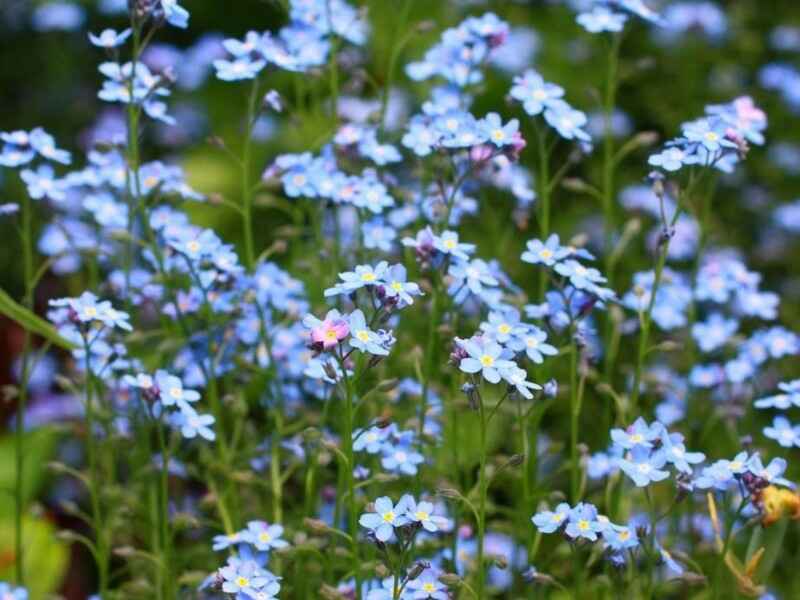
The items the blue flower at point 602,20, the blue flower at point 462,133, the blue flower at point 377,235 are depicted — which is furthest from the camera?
the blue flower at point 602,20

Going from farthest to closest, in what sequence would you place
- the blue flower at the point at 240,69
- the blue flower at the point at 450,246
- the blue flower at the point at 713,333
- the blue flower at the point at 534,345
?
the blue flower at the point at 713,333, the blue flower at the point at 240,69, the blue flower at the point at 450,246, the blue flower at the point at 534,345

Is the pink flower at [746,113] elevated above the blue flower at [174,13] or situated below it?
below

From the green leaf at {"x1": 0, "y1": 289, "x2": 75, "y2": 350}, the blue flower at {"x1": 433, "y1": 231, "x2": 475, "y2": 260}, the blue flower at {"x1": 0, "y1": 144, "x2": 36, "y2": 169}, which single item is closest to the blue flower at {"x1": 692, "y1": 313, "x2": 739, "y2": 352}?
the blue flower at {"x1": 433, "y1": 231, "x2": 475, "y2": 260}

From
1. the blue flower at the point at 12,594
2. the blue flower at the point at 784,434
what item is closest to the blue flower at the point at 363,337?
the blue flower at the point at 784,434

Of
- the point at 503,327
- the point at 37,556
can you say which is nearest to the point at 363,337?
the point at 503,327

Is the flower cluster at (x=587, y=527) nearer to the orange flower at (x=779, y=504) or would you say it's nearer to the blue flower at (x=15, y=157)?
the orange flower at (x=779, y=504)
